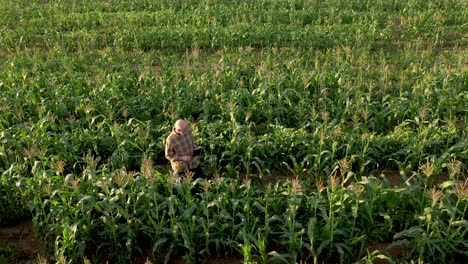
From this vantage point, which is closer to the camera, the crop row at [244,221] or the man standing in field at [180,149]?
the crop row at [244,221]

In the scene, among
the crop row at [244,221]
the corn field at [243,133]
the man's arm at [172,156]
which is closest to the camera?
the crop row at [244,221]

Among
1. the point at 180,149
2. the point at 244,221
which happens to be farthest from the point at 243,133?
the point at 244,221

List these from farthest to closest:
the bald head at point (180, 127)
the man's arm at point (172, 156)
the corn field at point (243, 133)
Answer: the man's arm at point (172, 156) → the bald head at point (180, 127) → the corn field at point (243, 133)

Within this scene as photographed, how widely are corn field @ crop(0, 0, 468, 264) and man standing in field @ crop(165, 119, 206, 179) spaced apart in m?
0.34

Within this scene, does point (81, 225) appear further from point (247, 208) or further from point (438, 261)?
point (438, 261)

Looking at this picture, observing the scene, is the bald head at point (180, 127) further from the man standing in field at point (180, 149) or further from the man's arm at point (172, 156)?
the man's arm at point (172, 156)

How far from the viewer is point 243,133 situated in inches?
341

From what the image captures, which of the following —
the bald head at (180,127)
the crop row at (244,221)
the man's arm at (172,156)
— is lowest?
the crop row at (244,221)

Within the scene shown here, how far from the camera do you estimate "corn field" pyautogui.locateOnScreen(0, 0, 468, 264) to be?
636 cm

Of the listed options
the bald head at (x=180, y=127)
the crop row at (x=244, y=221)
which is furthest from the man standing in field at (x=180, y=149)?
the crop row at (x=244, y=221)

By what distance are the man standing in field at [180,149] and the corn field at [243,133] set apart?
1.10 feet

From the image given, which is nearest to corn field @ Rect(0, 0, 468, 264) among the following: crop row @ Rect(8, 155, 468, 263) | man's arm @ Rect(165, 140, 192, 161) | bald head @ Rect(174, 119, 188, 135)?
crop row @ Rect(8, 155, 468, 263)

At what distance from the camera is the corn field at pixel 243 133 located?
636cm

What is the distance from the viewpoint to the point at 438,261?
6.07 metres
